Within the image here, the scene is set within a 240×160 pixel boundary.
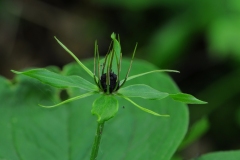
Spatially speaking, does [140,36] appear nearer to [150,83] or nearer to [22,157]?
[150,83]

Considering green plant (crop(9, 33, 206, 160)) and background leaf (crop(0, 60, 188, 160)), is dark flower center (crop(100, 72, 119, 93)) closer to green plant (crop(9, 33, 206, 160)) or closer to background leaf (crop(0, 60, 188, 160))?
green plant (crop(9, 33, 206, 160))

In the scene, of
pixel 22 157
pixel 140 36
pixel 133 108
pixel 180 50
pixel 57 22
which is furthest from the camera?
pixel 57 22

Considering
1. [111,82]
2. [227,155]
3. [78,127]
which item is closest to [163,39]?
[78,127]

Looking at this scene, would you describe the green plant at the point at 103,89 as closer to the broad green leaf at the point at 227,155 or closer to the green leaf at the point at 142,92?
the green leaf at the point at 142,92

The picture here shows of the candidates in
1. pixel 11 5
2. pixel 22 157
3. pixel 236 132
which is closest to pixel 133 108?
pixel 22 157

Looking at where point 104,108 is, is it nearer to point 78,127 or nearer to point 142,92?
point 142,92

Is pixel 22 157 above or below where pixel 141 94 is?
below

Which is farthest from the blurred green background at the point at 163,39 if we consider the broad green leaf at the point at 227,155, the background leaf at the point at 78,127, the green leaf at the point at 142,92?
the green leaf at the point at 142,92

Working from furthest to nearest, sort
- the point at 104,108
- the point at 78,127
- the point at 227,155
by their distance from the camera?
the point at 78,127
the point at 227,155
the point at 104,108
